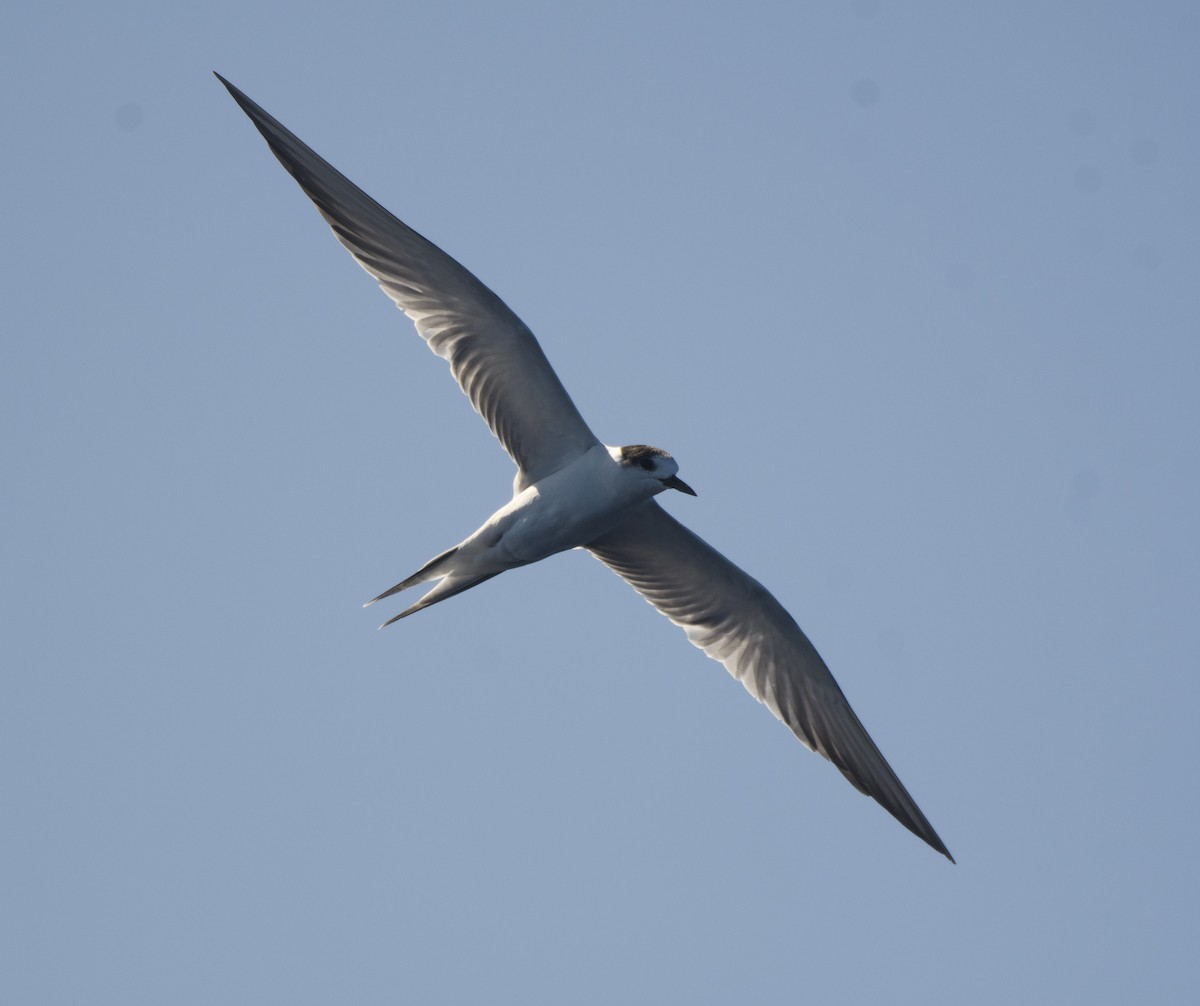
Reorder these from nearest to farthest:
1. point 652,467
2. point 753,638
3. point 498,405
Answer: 1. point 652,467
2. point 498,405
3. point 753,638

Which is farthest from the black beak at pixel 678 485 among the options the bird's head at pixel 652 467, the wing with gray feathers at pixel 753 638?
the wing with gray feathers at pixel 753 638

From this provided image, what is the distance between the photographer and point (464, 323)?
40.2 ft

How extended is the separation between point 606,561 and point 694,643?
114 cm

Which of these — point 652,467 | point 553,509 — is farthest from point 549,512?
point 652,467

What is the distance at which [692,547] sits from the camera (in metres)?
13.6

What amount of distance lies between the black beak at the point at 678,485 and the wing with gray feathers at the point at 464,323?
0.77 m

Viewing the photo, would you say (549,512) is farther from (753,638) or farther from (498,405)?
(753,638)

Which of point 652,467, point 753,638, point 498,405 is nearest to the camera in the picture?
point 652,467

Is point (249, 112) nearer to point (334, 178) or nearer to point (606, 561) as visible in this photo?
point (334, 178)

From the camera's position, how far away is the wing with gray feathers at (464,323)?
471 inches

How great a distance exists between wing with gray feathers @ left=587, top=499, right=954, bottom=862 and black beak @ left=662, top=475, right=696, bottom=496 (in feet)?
4.36

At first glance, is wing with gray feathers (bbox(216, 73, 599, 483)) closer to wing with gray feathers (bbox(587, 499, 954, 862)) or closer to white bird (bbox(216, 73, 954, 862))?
white bird (bbox(216, 73, 954, 862))

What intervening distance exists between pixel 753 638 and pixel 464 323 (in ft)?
13.5

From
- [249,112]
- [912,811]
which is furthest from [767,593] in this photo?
[249,112]
